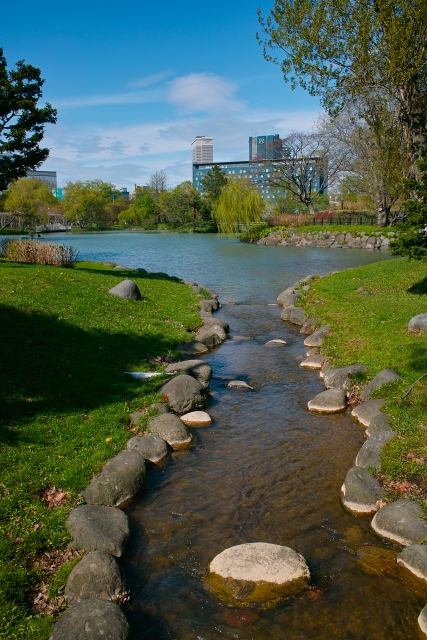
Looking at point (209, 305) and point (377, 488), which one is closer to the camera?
Answer: point (377, 488)

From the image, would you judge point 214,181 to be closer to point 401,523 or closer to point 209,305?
point 209,305

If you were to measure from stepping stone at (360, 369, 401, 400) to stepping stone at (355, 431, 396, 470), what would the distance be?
1924 millimetres

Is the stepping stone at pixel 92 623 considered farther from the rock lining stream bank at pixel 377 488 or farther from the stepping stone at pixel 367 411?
the stepping stone at pixel 367 411

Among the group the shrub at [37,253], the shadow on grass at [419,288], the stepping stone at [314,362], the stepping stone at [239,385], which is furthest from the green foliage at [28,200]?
the stepping stone at [239,385]

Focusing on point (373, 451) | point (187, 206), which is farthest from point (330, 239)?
point (187, 206)

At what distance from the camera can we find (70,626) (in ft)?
13.8

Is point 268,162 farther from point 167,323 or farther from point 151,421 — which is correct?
point 151,421

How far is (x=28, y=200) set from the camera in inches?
3278

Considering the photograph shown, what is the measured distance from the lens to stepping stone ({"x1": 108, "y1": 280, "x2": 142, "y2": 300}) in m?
16.5

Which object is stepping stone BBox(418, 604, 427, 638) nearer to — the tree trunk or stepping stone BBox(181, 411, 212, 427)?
stepping stone BBox(181, 411, 212, 427)

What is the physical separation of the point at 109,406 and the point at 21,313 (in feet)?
14.2

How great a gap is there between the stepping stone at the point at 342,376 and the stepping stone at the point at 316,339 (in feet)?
9.52

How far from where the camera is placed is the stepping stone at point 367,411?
883 centimetres

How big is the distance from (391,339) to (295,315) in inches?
234
